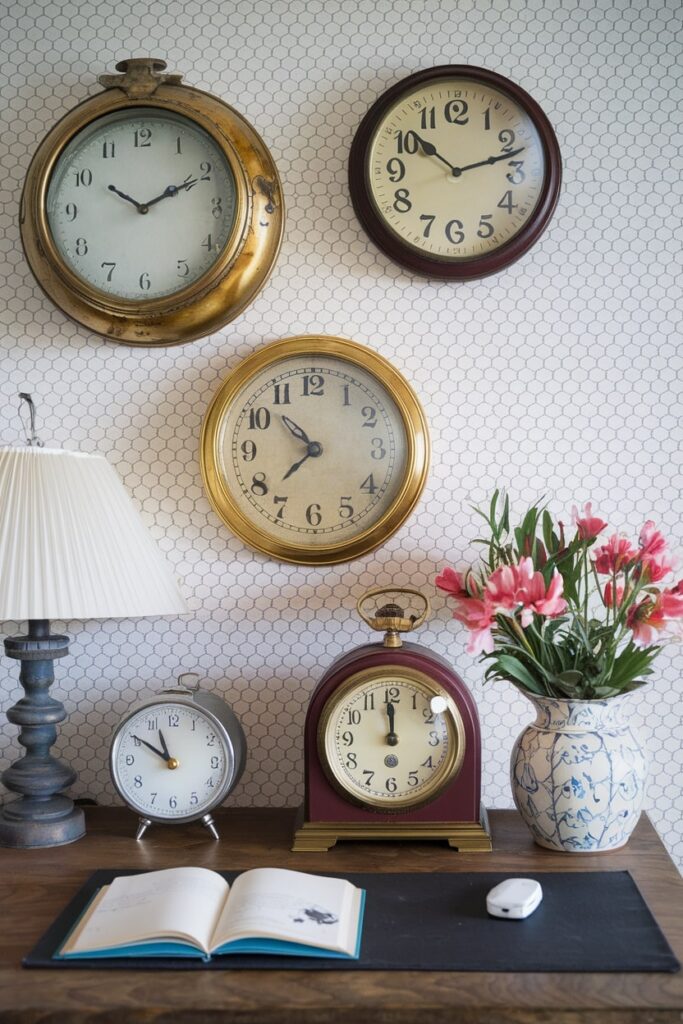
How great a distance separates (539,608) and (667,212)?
0.79 metres

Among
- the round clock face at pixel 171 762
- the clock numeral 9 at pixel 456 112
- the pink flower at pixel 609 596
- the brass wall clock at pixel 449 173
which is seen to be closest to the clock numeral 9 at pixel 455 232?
the brass wall clock at pixel 449 173

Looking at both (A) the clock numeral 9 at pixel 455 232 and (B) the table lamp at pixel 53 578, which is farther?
(A) the clock numeral 9 at pixel 455 232

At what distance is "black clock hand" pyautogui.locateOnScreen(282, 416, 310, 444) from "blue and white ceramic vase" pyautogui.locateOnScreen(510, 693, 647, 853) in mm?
580

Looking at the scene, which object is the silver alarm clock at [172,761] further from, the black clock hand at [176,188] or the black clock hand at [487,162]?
the black clock hand at [487,162]

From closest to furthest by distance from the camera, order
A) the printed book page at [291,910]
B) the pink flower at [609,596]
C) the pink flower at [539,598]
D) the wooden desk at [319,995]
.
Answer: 1. the wooden desk at [319,995]
2. the printed book page at [291,910]
3. the pink flower at [539,598]
4. the pink flower at [609,596]

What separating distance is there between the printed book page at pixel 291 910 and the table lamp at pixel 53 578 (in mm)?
387

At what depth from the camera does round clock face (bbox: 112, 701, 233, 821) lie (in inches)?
62.0

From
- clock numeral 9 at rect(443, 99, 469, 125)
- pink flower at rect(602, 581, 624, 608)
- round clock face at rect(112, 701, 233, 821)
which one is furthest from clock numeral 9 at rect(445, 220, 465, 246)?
round clock face at rect(112, 701, 233, 821)

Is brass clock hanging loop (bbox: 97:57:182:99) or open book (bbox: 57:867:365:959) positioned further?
brass clock hanging loop (bbox: 97:57:182:99)

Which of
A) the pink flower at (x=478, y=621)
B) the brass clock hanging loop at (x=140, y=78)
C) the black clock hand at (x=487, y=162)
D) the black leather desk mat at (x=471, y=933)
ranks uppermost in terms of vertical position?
the brass clock hanging loop at (x=140, y=78)

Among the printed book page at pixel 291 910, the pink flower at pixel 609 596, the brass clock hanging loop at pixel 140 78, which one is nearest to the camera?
the printed book page at pixel 291 910

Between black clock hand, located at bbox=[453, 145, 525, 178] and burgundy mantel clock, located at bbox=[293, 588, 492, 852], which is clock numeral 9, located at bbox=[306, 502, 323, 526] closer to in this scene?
burgundy mantel clock, located at bbox=[293, 588, 492, 852]

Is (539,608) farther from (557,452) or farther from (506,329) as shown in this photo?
(506,329)

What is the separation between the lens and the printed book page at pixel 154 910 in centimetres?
120
